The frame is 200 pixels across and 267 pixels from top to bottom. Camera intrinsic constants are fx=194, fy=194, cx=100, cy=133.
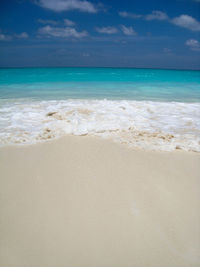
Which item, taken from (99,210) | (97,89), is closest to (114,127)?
(99,210)

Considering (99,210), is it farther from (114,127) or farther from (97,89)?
(97,89)

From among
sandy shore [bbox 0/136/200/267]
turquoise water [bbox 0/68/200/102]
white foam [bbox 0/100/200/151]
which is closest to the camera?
sandy shore [bbox 0/136/200/267]

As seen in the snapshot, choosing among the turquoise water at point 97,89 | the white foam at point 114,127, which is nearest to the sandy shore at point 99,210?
the white foam at point 114,127

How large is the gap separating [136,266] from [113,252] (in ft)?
0.57

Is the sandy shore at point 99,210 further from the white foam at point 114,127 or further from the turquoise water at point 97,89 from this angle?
the turquoise water at point 97,89

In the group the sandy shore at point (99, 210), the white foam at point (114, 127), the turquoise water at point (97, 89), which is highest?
the turquoise water at point (97, 89)

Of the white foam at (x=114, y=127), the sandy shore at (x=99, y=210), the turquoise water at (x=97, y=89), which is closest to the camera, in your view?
the sandy shore at (x=99, y=210)

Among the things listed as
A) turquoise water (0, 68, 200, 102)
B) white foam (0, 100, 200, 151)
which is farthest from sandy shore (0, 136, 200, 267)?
turquoise water (0, 68, 200, 102)

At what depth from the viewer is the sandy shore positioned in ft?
4.43

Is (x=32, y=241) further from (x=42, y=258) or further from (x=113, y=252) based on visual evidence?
(x=113, y=252)

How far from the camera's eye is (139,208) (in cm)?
171

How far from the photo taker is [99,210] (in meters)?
1.69

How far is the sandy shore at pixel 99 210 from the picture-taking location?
135 centimetres

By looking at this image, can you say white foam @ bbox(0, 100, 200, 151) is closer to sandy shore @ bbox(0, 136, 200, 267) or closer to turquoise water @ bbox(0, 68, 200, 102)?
sandy shore @ bbox(0, 136, 200, 267)
